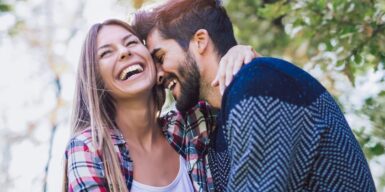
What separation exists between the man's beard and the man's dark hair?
0.08 metres

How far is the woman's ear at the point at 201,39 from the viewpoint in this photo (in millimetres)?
2912

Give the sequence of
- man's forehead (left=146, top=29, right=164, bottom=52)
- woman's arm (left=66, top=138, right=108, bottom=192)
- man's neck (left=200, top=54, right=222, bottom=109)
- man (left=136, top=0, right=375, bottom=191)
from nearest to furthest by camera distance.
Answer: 1. man (left=136, top=0, right=375, bottom=191)
2. woman's arm (left=66, top=138, right=108, bottom=192)
3. man's neck (left=200, top=54, right=222, bottom=109)
4. man's forehead (left=146, top=29, right=164, bottom=52)

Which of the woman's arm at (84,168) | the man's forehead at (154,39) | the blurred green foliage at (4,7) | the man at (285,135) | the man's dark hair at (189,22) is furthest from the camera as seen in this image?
the blurred green foliage at (4,7)

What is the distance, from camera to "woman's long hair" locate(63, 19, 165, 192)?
9.41 feet

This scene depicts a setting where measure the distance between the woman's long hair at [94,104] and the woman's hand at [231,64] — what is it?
0.56m

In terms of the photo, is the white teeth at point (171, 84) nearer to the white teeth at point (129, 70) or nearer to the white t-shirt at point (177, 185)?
the white teeth at point (129, 70)

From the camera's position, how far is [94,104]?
9.83 feet

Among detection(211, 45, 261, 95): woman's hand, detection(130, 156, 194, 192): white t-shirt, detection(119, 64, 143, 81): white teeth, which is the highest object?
detection(119, 64, 143, 81): white teeth

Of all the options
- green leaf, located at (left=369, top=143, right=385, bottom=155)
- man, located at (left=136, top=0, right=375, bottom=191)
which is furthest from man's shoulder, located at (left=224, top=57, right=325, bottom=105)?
green leaf, located at (left=369, top=143, right=385, bottom=155)

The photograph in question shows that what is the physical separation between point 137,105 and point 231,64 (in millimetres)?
691

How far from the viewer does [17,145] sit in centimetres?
1109

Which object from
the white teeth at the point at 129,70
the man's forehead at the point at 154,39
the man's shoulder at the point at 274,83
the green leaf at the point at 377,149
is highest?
A: the man's forehead at the point at 154,39

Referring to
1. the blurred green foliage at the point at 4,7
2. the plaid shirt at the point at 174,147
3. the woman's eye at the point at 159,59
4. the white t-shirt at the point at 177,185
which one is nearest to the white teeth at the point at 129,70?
the woman's eye at the point at 159,59

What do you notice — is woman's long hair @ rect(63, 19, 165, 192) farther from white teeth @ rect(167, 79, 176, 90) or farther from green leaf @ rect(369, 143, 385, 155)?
green leaf @ rect(369, 143, 385, 155)
